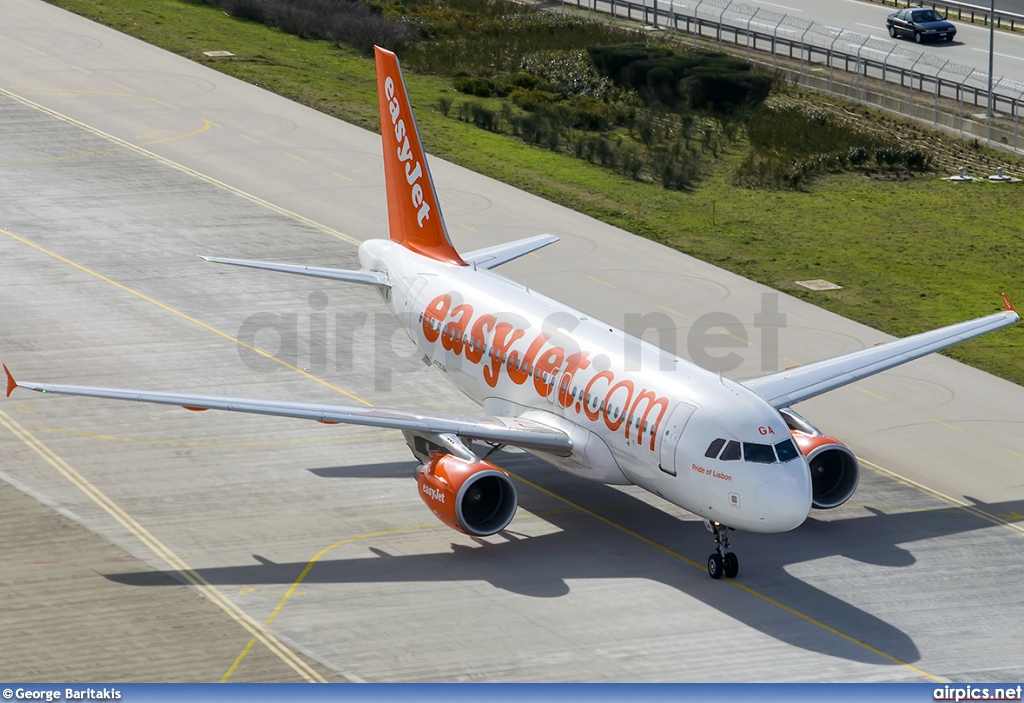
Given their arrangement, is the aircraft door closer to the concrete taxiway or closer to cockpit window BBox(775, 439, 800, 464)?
cockpit window BBox(775, 439, 800, 464)

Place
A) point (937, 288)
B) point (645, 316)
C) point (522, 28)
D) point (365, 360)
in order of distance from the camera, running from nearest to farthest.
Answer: point (365, 360) → point (645, 316) → point (937, 288) → point (522, 28)

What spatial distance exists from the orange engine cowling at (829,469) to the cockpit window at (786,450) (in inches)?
163

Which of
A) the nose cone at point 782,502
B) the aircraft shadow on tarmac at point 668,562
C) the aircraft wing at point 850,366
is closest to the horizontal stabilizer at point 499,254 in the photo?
the aircraft shadow on tarmac at point 668,562

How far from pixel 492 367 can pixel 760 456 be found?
9418 millimetres

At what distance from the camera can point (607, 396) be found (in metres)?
35.6

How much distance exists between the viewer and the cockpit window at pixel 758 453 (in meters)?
32.6

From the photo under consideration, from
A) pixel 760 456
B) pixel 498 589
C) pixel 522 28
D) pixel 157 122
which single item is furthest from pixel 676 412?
pixel 522 28

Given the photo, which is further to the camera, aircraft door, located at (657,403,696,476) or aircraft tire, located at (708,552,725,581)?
aircraft tire, located at (708,552,725,581)

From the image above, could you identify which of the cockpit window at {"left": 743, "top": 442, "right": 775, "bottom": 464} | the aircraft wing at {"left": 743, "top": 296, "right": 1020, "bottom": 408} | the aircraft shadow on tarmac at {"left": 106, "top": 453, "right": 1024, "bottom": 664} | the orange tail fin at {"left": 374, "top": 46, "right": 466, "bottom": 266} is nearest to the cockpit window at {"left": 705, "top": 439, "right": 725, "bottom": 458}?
the cockpit window at {"left": 743, "top": 442, "right": 775, "bottom": 464}

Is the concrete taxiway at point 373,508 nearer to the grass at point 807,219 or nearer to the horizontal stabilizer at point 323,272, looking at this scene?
the grass at point 807,219

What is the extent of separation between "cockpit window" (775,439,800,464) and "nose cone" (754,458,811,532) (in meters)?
0.47

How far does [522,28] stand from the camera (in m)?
101

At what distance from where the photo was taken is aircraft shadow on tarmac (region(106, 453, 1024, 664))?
32.3 metres

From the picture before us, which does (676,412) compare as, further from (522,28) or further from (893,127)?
(522,28)
